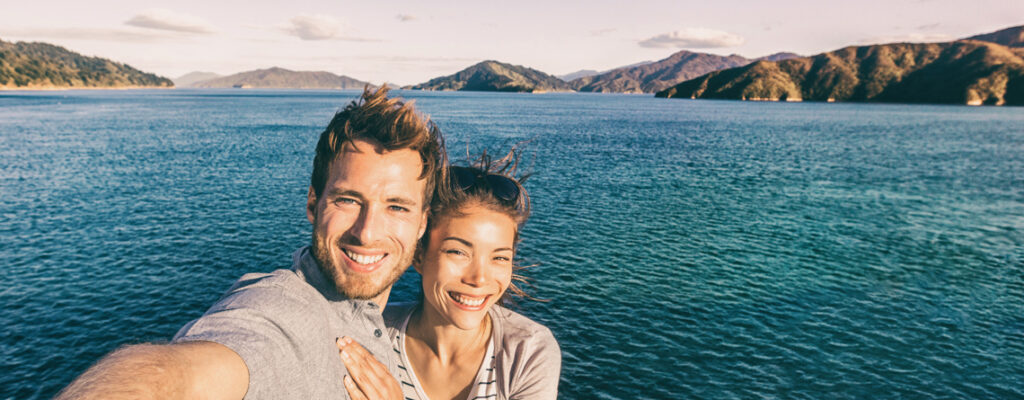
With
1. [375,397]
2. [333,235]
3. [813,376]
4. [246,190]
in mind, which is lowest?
[813,376]

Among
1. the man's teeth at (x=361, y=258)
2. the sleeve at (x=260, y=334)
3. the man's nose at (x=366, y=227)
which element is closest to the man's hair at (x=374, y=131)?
the man's nose at (x=366, y=227)

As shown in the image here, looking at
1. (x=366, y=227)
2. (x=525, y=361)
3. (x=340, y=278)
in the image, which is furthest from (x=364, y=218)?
(x=525, y=361)

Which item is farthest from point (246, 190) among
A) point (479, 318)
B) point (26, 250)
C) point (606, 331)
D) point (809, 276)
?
point (479, 318)

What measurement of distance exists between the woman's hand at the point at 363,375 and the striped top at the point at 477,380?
3.95 feet

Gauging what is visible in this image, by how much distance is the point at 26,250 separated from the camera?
3088cm

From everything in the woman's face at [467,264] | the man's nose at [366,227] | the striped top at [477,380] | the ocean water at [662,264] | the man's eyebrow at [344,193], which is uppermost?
the man's eyebrow at [344,193]

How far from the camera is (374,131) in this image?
4164mm

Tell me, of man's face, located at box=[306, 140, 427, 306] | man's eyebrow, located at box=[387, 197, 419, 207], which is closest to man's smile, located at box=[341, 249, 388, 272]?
man's face, located at box=[306, 140, 427, 306]

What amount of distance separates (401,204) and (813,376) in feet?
71.2

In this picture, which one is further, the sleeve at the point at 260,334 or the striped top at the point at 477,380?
the striped top at the point at 477,380

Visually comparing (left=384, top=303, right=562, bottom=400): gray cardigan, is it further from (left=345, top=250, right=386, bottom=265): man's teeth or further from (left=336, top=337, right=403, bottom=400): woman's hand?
(left=345, top=250, right=386, bottom=265): man's teeth

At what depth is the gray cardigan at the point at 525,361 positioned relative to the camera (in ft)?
16.5

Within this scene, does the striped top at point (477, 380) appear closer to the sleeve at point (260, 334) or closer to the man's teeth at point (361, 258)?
the man's teeth at point (361, 258)

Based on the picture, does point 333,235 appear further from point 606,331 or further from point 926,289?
point 926,289
